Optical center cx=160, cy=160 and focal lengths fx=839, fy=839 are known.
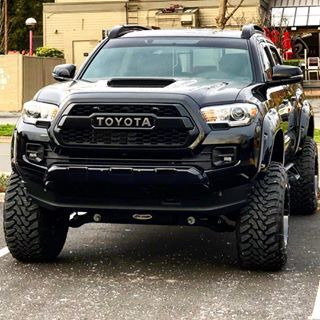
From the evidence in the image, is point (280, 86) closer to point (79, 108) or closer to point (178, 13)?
point (79, 108)

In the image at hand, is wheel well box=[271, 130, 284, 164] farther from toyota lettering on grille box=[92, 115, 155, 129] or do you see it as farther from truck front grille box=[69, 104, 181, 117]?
toyota lettering on grille box=[92, 115, 155, 129]

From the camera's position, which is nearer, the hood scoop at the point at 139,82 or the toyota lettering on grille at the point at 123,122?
the toyota lettering on grille at the point at 123,122

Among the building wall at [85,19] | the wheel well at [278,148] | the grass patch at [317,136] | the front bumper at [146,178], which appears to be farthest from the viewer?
the building wall at [85,19]

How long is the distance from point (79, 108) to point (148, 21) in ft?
108

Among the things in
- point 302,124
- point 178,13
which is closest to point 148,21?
point 178,13

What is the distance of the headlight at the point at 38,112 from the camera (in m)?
6.10

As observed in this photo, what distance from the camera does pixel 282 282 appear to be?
19.6 ft

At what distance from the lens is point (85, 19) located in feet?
128

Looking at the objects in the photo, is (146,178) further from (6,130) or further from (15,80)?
(15,80)

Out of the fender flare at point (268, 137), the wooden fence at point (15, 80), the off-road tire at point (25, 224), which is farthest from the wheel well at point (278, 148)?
the wooden fence at point (15, 80)

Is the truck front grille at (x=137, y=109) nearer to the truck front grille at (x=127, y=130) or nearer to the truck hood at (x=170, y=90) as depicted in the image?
the truck front grille at (x=127, y=130)

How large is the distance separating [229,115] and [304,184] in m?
3.09

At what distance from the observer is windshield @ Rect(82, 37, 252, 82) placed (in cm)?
712

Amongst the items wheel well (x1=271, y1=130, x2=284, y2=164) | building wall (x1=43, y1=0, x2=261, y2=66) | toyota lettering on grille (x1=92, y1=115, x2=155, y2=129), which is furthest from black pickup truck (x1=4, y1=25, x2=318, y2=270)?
building wall (x1=43, y1=0, x2=261, y2=66)
